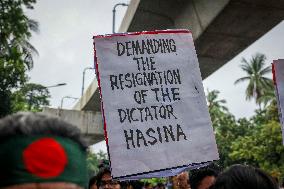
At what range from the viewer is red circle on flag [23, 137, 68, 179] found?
0.80 m

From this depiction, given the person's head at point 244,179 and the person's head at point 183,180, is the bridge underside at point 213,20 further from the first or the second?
the person's head at point 244,179

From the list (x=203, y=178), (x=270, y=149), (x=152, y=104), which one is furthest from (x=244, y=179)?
(x=270, y=149)

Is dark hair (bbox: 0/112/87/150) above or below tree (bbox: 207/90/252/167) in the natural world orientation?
below

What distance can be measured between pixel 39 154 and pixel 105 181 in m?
3.57

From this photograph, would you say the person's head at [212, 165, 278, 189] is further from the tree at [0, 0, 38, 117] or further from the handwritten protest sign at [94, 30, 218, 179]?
the tree at [0, 0, 38, 117]

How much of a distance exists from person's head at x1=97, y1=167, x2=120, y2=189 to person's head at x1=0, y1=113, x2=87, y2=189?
339 cm

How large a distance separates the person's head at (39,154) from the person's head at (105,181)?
11.1 feet

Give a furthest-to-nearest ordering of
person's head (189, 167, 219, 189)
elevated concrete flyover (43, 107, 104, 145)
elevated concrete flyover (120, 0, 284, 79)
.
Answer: elevated concrete flyover (43, 107, 104, 145) < elevated concrete flyover (120, 0, 284, 79) < person's head (189, 167, 219, 189)

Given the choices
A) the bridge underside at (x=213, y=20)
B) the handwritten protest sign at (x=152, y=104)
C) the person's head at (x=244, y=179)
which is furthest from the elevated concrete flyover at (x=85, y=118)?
the person's head at (x=244, y=179)

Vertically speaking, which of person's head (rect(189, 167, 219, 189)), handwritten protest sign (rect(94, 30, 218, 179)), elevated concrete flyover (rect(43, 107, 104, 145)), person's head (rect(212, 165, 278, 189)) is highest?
elevated concrete flyover (rect(43, 107, 104, 145))

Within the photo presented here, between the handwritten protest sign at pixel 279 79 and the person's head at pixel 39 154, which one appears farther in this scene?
the handwritten protest sign at pixel 279 79

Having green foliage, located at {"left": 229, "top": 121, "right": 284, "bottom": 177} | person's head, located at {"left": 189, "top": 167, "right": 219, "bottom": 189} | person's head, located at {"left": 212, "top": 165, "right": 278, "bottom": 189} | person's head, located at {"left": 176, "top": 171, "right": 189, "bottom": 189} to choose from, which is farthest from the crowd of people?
green foliage, located at {"left": 229, "top": 121, "right": 284, "bottom": 177}

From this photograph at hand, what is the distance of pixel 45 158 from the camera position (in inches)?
31.9

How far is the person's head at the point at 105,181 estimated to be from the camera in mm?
4207
